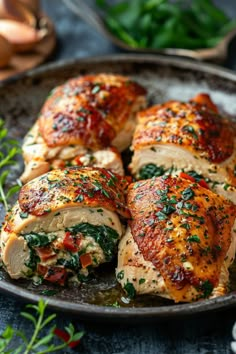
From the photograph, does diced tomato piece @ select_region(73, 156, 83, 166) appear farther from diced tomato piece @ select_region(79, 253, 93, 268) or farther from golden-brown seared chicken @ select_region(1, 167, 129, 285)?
diced tomato piece @ select_region(79, 253, 93, 268)

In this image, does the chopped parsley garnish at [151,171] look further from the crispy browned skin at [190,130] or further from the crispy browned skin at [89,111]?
the crispy browned skin at [89,111]

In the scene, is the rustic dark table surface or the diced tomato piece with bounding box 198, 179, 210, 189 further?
the diced tomato piece with bounding box 198, 179, 210, 189

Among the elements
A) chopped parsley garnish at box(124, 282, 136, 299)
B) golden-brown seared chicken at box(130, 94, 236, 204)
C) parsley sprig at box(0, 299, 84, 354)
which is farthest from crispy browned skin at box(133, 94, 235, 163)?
parsley sprig at box(0, 299, 84, 354)

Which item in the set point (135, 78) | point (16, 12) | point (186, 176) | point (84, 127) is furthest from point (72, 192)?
point (16, 12)

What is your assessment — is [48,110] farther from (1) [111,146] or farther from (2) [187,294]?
(2) [187,294]

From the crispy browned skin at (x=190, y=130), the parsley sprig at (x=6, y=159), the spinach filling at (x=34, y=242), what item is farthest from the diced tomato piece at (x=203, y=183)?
the parsley sprig at (x=6, y=159)

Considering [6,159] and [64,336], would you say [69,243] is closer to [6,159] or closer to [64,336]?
[64,336]
